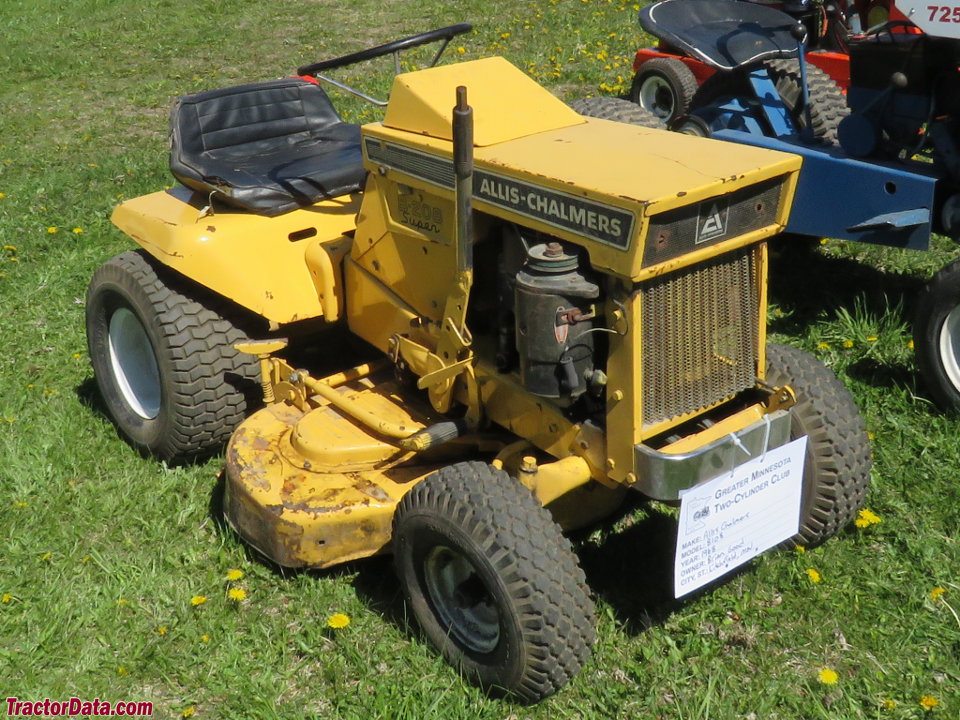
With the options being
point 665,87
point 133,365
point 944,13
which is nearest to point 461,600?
point 133,365

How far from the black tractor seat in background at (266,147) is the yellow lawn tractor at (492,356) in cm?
2

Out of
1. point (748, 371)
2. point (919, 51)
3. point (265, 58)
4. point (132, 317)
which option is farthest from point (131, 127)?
point (748, 371)

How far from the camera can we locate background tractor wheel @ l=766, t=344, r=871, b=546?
9.72ft

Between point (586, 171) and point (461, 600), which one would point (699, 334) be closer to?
point (586, 171)

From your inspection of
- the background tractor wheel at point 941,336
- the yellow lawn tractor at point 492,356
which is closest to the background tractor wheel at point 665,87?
the background tractor wheel at point 941,336

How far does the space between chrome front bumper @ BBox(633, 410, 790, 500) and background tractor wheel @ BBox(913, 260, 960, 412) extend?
136 centimetres

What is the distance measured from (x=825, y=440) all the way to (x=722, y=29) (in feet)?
8.18

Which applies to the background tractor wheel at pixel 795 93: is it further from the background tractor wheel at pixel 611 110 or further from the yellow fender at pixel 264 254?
the yellow fender at pixel 264 254

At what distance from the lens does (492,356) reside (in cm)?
299

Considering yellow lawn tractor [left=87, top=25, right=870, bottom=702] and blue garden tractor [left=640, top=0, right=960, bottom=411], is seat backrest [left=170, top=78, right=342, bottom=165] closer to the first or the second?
yellow lawn tractor [left=87, top=25, right=870, bottom=702]

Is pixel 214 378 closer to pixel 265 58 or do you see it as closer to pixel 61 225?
pixel 61 225

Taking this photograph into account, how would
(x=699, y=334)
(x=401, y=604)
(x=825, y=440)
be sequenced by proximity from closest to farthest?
(x=699, y=334) → (x=825, y=440) → (x=401, y=604)

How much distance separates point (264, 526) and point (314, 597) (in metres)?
0.26

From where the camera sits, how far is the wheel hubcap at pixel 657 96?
6.95 m
